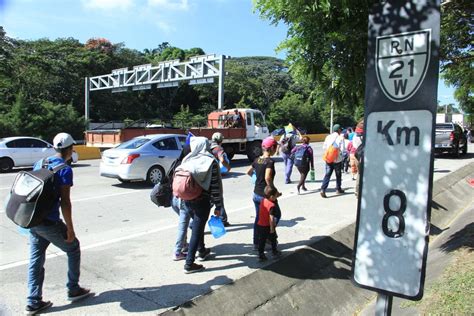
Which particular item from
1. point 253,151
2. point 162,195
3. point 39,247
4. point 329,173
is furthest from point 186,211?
point 253,151

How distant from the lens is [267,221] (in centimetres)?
525

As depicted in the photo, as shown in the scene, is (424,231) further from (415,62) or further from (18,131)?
(18,131)

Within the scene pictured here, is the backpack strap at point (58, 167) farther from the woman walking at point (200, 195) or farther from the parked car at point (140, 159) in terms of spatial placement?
the parked car at point (140, 159)

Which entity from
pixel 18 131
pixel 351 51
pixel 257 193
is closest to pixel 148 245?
pixel 257 193

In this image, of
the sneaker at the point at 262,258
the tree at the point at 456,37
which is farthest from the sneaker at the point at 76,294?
the tree at the point at 456,37

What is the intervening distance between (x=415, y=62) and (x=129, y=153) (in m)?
10.3

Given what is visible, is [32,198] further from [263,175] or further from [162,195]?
[263,175]

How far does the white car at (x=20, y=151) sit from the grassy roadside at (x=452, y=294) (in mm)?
14723

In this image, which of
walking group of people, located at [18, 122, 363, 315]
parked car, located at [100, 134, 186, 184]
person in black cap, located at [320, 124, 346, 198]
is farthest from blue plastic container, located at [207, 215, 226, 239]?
parked car, located at [100, 134, 186, 184]

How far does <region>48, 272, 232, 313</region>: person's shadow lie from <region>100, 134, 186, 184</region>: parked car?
742cm

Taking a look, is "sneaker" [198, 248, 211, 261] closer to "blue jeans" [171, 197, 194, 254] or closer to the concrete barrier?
"blue jeans" [171, 197, 194, 254]

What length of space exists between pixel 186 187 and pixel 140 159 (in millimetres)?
7361

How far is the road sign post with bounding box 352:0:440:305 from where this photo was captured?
2.02 meters

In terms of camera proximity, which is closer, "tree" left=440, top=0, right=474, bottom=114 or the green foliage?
"tree" left=440, top=0, right=474, bottom=114
